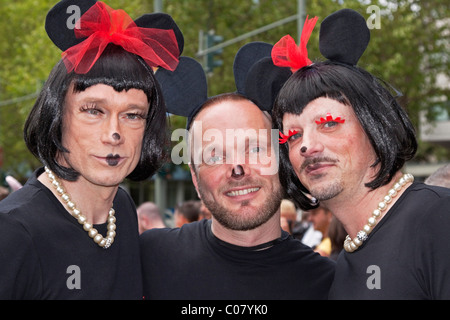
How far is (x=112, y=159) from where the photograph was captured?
2.95m

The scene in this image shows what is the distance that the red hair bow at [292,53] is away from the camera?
3.26 meters

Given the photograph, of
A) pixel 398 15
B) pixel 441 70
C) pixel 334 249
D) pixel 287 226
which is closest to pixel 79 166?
pixel 334 249

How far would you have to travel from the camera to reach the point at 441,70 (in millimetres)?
18188

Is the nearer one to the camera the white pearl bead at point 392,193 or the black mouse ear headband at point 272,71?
the white pearl bead at point 392,193

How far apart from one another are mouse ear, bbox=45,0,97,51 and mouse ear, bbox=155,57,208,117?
81 cm

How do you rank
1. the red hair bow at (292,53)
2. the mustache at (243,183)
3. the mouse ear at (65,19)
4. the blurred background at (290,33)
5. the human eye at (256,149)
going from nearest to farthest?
1. the mouse ear at (65,19)
2. the red hair bow at (292,53)
3. the mustache at (243,183)
4. the human eye at (256,149)
5. the blurred background at (290,33)

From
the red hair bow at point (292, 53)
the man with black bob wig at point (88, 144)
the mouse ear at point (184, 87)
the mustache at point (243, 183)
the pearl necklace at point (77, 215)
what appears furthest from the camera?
the mouse ear at point (184, 87)

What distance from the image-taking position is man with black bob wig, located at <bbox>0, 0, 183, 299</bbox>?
9.01ft

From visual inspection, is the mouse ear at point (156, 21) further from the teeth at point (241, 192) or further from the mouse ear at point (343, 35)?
the teeth at point (241, 192)

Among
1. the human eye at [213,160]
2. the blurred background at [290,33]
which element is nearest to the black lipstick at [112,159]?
the human eye at [213,160]

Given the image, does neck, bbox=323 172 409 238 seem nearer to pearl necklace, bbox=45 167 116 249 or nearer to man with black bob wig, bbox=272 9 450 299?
man with black bob wig, bbox=272 9 450 299

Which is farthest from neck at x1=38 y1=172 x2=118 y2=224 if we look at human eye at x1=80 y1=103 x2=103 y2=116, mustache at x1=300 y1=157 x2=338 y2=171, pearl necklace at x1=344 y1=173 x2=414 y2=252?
pearl necklace at x1=344 y1=173 x2=414 y2=252

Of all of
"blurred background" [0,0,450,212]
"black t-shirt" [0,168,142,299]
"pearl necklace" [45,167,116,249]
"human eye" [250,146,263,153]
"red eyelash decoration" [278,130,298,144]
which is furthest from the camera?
"blurred background" [0,0,450,212]
